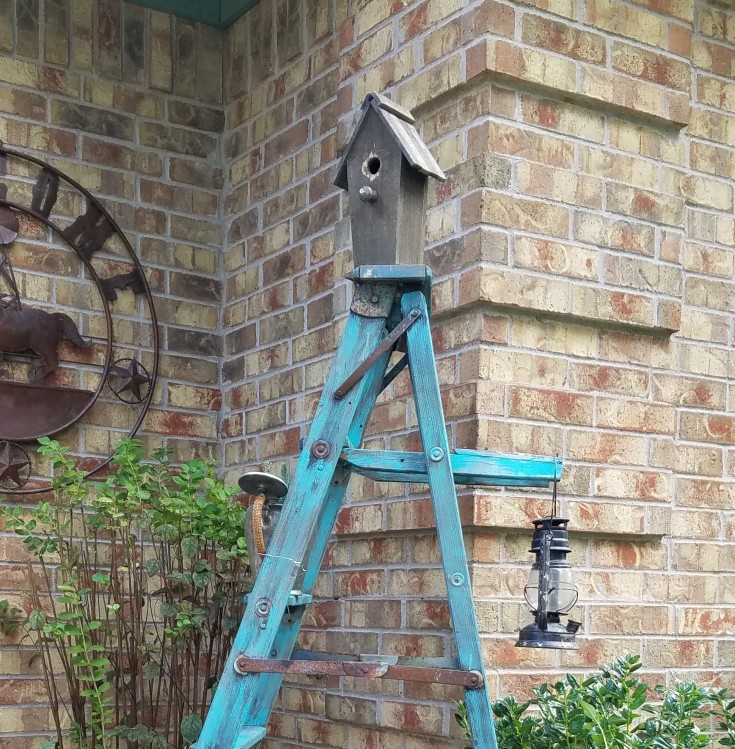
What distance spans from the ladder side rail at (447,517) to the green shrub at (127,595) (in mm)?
1099

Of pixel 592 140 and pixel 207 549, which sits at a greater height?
pixel 592 140

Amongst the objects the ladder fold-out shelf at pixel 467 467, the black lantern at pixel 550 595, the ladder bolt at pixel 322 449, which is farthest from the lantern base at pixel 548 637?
the ladder bolt at pixel 322 449

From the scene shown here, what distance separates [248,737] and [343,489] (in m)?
0.48

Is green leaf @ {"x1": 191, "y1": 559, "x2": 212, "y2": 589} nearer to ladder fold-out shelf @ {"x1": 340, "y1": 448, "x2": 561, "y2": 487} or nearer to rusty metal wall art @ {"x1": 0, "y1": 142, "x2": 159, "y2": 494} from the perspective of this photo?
rusty metal wall art @ {"x1": 0, "y1": 142, "x2": 159, "y2": 494}

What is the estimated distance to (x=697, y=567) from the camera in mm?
3039

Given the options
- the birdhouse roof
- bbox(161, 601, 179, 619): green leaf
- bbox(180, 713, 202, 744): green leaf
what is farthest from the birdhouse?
bbox(180, 713, 202, 744): green leaf

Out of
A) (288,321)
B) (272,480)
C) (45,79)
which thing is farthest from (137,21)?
(272,480)

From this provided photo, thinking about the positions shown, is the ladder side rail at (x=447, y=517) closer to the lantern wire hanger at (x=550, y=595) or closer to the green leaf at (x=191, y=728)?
the lantern wire hanger at (x=550, y=595)

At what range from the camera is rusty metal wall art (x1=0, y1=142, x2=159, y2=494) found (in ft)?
11.3

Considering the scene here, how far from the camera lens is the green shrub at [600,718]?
7.69 feet

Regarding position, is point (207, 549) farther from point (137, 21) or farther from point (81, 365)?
point (137, 21)

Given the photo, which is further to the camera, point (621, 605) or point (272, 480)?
point (621, 605)

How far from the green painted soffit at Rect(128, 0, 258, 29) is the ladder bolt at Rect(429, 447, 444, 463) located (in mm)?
2179

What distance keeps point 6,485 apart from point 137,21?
1.52 m
